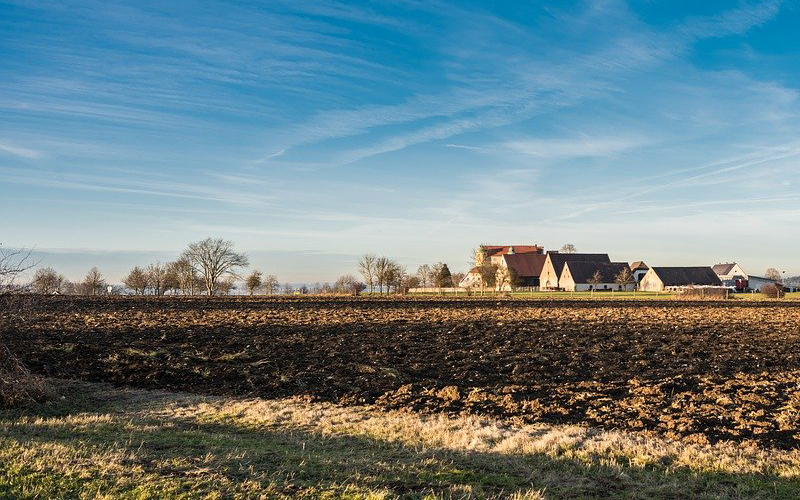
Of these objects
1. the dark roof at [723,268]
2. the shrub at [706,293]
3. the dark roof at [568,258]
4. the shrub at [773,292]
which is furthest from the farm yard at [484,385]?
the dark roof at [723,268]


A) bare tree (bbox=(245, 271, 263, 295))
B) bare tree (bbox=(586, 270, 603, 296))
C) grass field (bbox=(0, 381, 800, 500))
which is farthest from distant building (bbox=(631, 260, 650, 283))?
grass field (bbox=(0, 381, 800, 500))

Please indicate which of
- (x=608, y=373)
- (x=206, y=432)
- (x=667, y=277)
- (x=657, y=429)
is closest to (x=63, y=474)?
(x=206, y=432)

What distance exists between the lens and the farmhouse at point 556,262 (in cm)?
10956

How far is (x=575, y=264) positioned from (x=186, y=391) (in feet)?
330

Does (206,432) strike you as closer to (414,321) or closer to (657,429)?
(657,429)

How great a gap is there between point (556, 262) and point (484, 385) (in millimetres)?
100339

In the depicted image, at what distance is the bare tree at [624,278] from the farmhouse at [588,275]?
38 cm

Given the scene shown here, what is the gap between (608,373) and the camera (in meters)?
15.0

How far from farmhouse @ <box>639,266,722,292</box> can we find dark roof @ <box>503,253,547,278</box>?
19.5 m

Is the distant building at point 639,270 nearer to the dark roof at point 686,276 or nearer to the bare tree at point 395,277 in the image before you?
the dark roof at point 686,276

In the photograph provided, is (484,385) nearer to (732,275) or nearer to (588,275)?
(588,275)

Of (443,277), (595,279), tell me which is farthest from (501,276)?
(595,279)

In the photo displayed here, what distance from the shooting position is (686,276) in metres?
110

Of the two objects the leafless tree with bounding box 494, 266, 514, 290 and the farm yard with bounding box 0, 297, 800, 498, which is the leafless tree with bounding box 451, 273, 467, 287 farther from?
the farm yard with bounding box 0, 297, 800, 498
